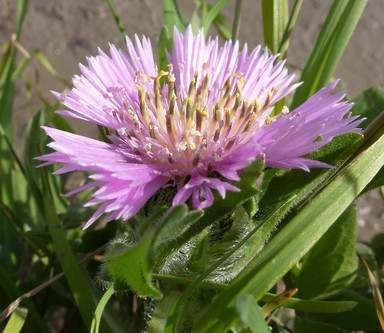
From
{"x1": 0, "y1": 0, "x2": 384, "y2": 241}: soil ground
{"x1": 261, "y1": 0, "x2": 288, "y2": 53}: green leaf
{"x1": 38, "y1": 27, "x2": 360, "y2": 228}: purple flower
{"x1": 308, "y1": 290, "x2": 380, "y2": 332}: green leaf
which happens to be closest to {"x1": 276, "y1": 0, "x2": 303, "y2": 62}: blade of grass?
{"x1": 261, "y1": 0, "x2": 288, "y2": 53}: green leaf

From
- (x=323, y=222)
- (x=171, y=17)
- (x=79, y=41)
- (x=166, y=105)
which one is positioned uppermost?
(x=79, y=41)

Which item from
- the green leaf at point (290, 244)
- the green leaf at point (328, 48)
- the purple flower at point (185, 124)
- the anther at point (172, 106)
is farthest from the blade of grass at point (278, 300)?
the green leaf at point (328, 48)

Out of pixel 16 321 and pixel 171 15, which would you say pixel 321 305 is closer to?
pixel 16 321

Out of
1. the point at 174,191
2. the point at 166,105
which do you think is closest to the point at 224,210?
the point at 174,191

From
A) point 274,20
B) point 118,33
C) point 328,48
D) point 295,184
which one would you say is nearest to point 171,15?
point 274,20

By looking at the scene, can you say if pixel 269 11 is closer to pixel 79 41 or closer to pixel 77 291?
pixel 77 291
